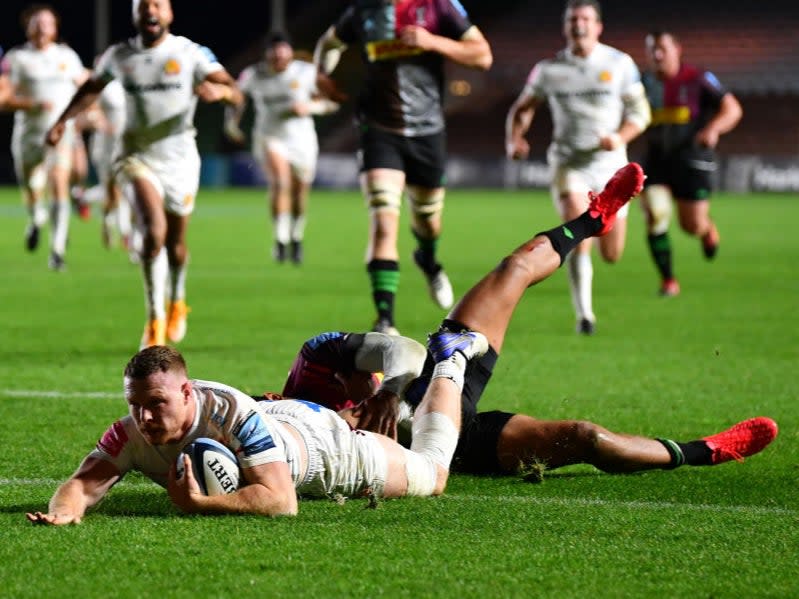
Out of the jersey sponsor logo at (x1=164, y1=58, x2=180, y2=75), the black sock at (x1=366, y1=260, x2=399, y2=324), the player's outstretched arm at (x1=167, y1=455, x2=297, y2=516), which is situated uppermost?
the jersey sponsor logo at (x1=164, y1=58, x2=180, y2=75)

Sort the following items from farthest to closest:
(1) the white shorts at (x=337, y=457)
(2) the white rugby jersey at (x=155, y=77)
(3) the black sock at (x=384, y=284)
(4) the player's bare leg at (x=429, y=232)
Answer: (4) the player's bare leg at (x=429, y=232) → (3) the black sock at (x=384, y=284) → (2) the white rugby jersey at (x=155, y=77) → (1) the white shorts at (x=337, y=457)

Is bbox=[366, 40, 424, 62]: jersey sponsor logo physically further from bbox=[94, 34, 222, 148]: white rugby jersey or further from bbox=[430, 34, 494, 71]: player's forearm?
bbox=[94, 34, 222, 148]: white rugby jersey

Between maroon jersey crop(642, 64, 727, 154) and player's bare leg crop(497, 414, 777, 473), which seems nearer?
player's bare leg crop(497, 414, 777, 473)

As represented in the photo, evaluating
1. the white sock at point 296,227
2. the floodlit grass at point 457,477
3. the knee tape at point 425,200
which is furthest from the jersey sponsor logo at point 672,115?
the knee tape at point 425,200

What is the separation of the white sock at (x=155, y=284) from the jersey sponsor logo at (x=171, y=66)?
1149 millimetres

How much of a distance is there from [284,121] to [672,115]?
20.4ft

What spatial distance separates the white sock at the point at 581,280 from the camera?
39.0ft

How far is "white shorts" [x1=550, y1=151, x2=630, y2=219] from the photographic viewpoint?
484 inches

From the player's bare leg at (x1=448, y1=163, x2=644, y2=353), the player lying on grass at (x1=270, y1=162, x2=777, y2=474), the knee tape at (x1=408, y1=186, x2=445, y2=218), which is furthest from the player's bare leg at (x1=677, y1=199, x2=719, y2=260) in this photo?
the player lying on grass at (x1=270, y1=162, x2=777, y2=474)

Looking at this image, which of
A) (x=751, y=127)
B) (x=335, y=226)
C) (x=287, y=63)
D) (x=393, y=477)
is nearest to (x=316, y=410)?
(x=393, y=477)

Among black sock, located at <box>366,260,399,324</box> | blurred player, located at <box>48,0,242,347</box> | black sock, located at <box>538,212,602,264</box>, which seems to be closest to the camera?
black sock, located at <box>538,212,602,264</box>

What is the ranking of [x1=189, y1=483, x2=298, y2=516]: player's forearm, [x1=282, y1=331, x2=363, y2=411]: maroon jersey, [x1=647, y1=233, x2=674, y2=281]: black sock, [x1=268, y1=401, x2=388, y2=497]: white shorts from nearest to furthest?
[x1=189, y1=483, x2=298, y2=516]: player's forearm, [x1=268, y1=401, x2=388, y2=497]: white shorts, [x1=282, y1=331, x2=363, y2=411]: maroon jersey, [x1=647, y1=233, x2=674, y2=281]: black sock

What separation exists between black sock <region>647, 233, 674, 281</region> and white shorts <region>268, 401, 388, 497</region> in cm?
967

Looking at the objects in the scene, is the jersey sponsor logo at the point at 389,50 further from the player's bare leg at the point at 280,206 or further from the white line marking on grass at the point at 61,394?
the player's bare leg at the point at 280,206
